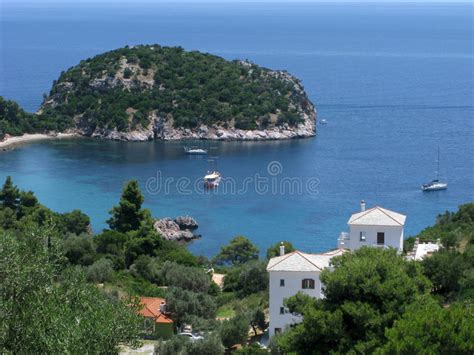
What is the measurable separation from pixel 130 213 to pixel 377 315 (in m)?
26.7

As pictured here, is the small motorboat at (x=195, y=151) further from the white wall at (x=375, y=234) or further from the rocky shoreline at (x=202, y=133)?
the white wall at (x=375, y=234)

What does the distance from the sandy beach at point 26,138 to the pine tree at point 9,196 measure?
30.4 m

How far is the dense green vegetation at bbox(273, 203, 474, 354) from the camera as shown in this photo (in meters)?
16.1

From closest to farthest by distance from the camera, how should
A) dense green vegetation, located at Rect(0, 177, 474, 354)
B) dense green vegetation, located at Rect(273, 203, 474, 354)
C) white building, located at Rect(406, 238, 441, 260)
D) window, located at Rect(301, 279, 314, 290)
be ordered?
dense green vegetation, located at Rect(0, 177, 474, 354) < dense green vegetation, located at Rect(273, 203, 474, 354) < window, located at Rect(301, 279, 314, 290) < white building, located at Rect(406, 238, 441, 260)

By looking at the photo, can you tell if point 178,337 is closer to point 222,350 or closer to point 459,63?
point 222,350

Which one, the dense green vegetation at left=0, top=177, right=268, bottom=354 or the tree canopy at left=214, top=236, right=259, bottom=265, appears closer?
the dense green vegetation at left=0, top=177, right=268, bottom=354

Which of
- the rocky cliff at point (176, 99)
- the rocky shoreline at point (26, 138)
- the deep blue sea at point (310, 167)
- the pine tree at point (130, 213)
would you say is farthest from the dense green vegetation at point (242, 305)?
the rocky cliff at point (176, 99)

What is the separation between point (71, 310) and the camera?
1598 centimetres

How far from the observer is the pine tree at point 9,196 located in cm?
4877

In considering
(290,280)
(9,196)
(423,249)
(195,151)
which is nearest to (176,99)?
(195,151)

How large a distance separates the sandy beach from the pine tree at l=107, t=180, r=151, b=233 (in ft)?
119

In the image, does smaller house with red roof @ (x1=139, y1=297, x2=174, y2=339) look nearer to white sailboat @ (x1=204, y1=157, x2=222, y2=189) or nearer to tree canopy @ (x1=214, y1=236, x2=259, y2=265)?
tree canopy @ (x1=214, y1=236, x2=259, y2=265)

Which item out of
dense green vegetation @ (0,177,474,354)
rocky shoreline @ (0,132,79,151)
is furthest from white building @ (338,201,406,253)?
rocky shoreline @ (0,132,79,151)

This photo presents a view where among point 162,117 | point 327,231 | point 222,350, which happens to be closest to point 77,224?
point 327,231
